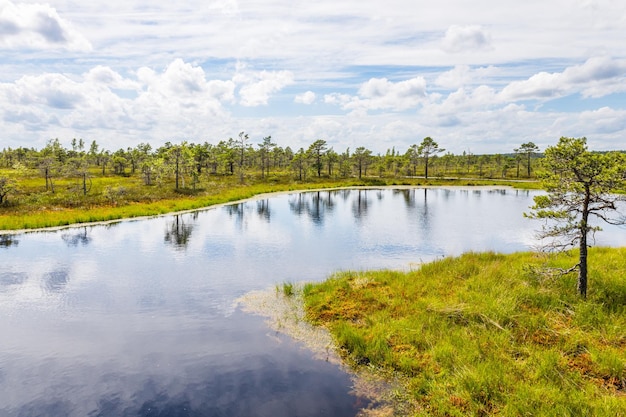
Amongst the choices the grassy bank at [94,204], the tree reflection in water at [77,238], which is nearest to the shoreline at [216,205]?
the grassy bank at [94,204]

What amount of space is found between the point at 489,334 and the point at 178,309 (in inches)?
560

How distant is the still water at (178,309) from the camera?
463 inches

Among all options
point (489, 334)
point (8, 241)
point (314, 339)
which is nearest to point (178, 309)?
point (314, 339)

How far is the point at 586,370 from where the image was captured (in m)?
11.3

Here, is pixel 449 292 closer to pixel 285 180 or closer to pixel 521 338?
pixel 521 338

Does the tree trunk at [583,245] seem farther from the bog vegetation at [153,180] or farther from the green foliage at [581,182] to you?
the bog vegetation at [153,180]

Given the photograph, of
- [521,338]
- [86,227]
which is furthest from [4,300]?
[521,338]

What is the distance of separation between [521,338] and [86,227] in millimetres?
41040

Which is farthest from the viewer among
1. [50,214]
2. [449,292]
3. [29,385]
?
[50,214]

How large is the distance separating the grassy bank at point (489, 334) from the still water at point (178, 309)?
2326 millimetres

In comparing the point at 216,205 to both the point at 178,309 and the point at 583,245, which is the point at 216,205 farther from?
the point at 583,245

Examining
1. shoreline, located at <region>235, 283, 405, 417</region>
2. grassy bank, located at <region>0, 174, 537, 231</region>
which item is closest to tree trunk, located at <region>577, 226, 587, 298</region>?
shoreline, located at <region>235, 283, 405, 417</region>

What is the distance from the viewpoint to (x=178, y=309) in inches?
738

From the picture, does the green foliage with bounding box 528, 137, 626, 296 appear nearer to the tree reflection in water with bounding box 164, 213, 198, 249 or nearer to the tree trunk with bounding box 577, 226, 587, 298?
the tree trunk with bounding box 577, 226, 587, 298
